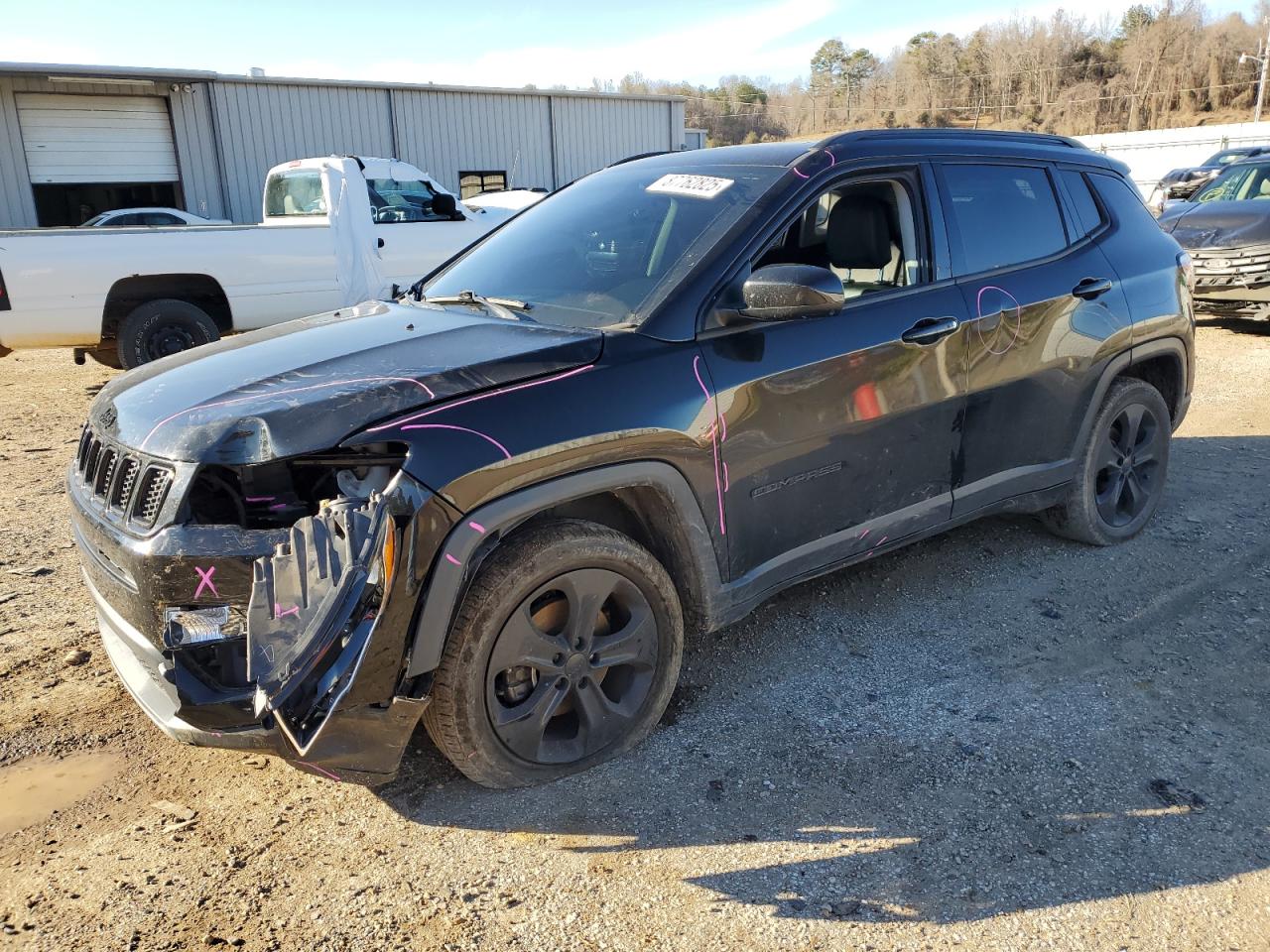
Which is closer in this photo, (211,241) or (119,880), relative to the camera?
(119,880)

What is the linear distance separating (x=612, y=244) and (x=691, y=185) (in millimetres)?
387

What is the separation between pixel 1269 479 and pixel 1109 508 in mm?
1730

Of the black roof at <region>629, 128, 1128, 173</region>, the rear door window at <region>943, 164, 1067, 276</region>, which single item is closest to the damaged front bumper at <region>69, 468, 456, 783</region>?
the black roof at <region>629, 128, 1128, 173</region>

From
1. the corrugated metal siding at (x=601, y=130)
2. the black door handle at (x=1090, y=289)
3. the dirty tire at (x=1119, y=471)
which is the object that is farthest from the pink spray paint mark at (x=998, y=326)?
the corrugated metal siding at (x=601, y=130)

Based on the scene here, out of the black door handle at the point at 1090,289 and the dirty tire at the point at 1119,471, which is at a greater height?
the black door handle at the point at 1090,289

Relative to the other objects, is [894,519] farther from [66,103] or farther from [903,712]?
[66,103]

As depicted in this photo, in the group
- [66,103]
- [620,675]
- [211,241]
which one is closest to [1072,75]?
[66,103]

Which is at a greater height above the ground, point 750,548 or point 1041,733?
point 750,548

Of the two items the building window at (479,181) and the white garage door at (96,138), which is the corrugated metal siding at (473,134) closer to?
the building window at (479,181)

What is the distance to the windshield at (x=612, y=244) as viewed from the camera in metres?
3.27

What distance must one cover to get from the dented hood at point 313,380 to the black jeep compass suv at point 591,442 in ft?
0.04

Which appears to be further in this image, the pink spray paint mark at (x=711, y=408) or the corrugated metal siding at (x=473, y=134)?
the corrugated metal siding at (x=473, y=134)

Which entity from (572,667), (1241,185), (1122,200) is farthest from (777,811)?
(1241,185)

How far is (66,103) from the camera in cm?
1933
